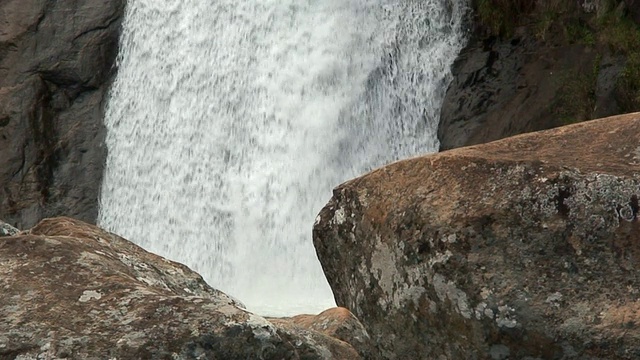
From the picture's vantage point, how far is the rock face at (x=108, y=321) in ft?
8.87

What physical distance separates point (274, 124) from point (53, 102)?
475 centimetres

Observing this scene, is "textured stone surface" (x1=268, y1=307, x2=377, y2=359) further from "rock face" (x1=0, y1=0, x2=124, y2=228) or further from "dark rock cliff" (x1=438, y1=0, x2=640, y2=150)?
"rock face" (x1=0, y1=0, x2=124, y2=228)

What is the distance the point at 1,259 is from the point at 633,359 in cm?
226

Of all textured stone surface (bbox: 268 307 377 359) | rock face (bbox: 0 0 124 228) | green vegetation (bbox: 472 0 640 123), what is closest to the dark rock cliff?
green vegetation (bbox: 472 0 640 123)

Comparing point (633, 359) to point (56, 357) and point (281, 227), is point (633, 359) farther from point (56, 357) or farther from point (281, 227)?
point (281, 227)

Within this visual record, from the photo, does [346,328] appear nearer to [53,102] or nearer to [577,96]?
[577,96]

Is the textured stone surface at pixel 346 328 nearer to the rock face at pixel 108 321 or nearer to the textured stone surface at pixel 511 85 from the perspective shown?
the rock face at pixel 108 321

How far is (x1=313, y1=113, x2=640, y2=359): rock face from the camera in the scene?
3.83 meters

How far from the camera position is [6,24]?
18359mm

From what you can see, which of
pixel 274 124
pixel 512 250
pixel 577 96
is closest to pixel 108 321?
pixel 512 250

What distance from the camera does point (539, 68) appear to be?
48.4 feet

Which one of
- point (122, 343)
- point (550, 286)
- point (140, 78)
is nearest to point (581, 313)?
point (550, 286)

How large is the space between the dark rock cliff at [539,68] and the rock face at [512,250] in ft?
32.3

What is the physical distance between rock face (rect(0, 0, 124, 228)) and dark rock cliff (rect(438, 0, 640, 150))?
21.6ft
